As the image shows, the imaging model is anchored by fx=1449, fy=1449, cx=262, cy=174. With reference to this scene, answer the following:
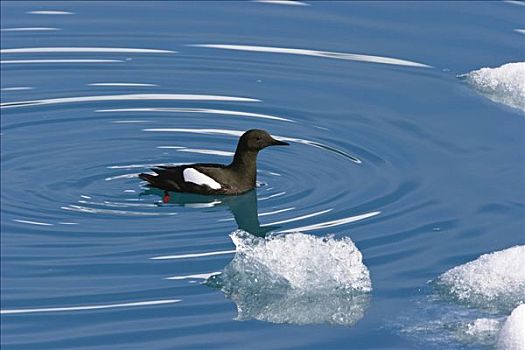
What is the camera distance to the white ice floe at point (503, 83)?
1394cm

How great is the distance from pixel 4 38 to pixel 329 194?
613 cm

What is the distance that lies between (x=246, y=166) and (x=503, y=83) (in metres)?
3.18

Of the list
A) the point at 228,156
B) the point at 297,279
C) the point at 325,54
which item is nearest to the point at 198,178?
the point at 228,156

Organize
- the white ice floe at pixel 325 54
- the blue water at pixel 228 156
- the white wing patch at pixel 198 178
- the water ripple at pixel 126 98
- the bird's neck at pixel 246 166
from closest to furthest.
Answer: the blue water at pixel 228 156 → the white wing patch at pixel 198 178 → the bird's neck at pixel 246 166 → the water ripple at pixel 126 98 → the white ice floe at pixel 325 54

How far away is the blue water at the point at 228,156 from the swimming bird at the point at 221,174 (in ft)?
0.41

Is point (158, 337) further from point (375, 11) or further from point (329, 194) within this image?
point (375, 11)

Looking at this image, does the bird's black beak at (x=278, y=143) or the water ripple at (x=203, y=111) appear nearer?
the bird's black beak at (x=278, y=143)

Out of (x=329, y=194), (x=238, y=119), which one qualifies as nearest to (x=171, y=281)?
(x=329, y=194)

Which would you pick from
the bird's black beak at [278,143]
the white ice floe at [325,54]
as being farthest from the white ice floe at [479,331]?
the white ice floe at [325,54]

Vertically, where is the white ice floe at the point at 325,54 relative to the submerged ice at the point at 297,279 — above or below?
above

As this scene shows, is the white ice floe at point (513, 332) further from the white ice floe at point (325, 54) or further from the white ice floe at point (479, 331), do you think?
the white ice floe at point (325, 54)

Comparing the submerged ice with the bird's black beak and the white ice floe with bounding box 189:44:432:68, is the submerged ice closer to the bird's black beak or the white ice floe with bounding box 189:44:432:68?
the bird's black beak

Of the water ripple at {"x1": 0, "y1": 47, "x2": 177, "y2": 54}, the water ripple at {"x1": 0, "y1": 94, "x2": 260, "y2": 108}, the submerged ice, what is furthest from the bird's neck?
the water ripple at {"x1": 0, "y1": 47, "x2": 177, "y2": 54}

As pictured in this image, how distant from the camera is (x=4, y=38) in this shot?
54.5 ft
